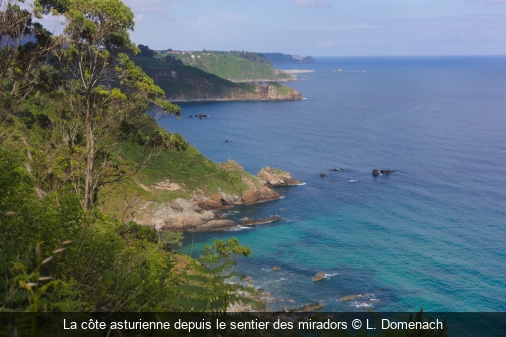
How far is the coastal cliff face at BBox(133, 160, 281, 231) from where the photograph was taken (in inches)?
1991

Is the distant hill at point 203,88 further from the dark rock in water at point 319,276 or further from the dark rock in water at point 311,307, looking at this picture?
the dark rock in water at point 311,307

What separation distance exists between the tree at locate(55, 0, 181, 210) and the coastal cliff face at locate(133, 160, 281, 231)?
2788 cm

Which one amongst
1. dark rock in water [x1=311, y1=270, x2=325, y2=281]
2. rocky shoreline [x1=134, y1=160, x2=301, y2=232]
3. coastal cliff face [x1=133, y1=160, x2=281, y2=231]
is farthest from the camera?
rocky shoreline [x1=134, y1=160, x2=301, y2=232]

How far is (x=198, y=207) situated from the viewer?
55.9 m

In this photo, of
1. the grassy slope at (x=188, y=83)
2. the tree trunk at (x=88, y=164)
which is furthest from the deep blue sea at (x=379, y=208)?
the grassy slope at (x=188, y=83)

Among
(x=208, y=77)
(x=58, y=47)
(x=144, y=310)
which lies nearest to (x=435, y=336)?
(x=144, y=310)

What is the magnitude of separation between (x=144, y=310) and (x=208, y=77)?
159 m

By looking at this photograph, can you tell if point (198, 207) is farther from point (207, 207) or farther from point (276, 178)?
point (276, 178)

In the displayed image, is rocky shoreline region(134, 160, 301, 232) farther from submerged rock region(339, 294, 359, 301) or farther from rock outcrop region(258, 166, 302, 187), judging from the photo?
submerged rock region(339, 294, 359, 301)

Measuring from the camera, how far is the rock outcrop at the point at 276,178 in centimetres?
6475

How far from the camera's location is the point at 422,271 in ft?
126

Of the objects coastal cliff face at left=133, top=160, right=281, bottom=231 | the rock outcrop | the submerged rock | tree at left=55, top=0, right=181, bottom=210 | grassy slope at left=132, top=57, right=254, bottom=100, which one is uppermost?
grassy slope at left=132, top=57, right=254, bottom=100

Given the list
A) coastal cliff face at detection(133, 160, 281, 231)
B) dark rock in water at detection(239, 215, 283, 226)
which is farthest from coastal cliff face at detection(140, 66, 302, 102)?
dark rock in water at detection(239, 215, 283, 226)

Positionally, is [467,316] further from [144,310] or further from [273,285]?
[144,310]
